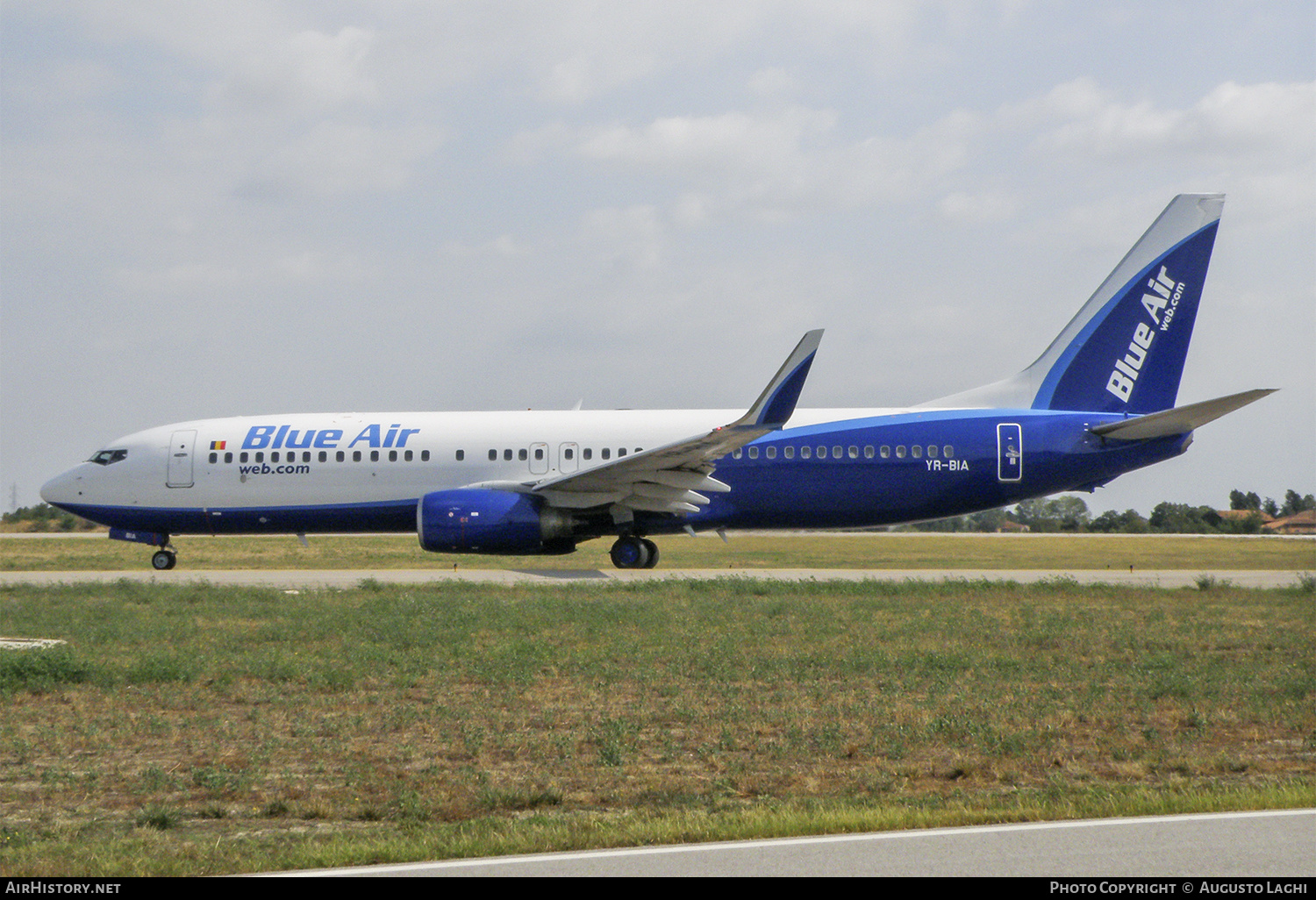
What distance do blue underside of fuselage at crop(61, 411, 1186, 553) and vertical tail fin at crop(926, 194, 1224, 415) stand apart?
0.94 metres

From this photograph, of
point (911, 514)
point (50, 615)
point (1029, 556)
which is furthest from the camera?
point (1029, 556)

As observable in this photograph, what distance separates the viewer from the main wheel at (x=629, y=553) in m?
24.2

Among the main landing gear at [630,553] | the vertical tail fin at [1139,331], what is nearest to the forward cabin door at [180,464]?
the main landing gear at [630,553]

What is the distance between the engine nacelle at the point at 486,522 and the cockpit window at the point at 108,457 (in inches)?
289

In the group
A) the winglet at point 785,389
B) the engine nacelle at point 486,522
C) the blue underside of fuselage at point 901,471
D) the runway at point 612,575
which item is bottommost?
the runway at point 612,575

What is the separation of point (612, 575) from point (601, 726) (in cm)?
1452

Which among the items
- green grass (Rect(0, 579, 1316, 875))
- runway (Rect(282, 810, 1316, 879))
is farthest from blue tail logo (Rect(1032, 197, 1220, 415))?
runway (Rect(282, 810, 1316, 879))

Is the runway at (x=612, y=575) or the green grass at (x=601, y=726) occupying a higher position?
the runway at (x=612, y=575)

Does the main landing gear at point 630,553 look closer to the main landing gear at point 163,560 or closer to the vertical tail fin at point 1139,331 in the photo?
the vertical tail fin at point 1139,331

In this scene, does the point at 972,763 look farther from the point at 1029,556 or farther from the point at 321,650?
the point at 1029,556

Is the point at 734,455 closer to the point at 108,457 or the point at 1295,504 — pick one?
the point at 108,457
